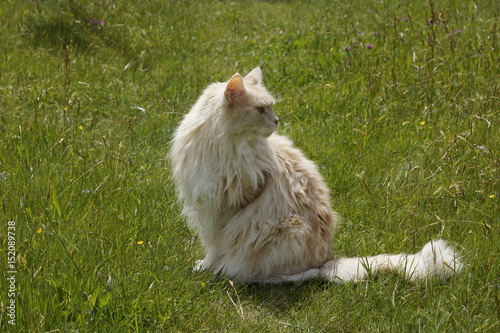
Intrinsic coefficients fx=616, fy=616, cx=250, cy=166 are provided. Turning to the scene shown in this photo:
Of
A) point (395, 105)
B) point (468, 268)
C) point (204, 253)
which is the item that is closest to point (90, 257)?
point (204, 253)

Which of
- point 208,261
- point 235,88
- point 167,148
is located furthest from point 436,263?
point 167,148

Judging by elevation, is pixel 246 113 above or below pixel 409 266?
above

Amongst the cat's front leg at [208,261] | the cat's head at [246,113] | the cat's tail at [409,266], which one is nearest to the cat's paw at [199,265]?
the cat's front leg at [208,261]

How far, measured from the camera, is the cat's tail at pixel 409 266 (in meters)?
3.09

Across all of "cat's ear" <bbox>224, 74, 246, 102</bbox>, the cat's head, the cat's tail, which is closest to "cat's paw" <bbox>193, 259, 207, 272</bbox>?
the cat's tail

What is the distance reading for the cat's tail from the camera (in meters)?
3.09

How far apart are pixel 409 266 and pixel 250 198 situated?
0.95 meters

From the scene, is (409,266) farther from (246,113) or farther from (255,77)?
(255,77)

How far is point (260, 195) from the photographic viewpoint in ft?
11.5

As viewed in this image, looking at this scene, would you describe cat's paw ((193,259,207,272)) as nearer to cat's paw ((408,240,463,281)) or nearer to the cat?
the cat

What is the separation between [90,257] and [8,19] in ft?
13.8

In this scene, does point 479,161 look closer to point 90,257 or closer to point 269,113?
point 269,113

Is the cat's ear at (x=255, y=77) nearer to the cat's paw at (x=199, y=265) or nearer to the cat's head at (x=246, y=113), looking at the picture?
the cat's head at (x=246, y=113)

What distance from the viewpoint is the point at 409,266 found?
321 cm
